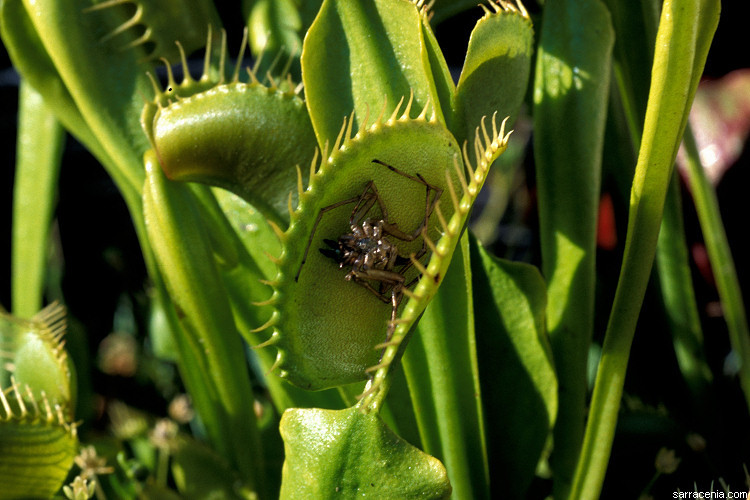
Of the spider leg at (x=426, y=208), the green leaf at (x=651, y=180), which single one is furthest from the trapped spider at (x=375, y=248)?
the green leaf at (x=651, y=180)

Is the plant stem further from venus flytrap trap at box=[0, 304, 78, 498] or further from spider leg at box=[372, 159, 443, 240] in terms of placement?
venus flytrap trap at box=[0, 304, 78, 498]

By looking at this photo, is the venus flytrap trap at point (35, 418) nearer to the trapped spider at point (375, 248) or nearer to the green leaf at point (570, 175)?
the trapped spider at point (375, 248)

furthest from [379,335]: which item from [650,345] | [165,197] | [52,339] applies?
[650,345]

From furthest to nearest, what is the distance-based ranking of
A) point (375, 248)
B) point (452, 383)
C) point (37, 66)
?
1. point (37, 66)
2. point (452, 383)
3. point (375, 248)

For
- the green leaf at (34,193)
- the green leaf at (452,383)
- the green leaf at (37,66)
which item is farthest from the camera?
the green leaf at (34,193)

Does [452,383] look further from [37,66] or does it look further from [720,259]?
[37,66]

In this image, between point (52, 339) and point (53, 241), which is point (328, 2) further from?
point (53, 241)

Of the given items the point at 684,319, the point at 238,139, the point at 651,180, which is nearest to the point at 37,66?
the point at 238,139
